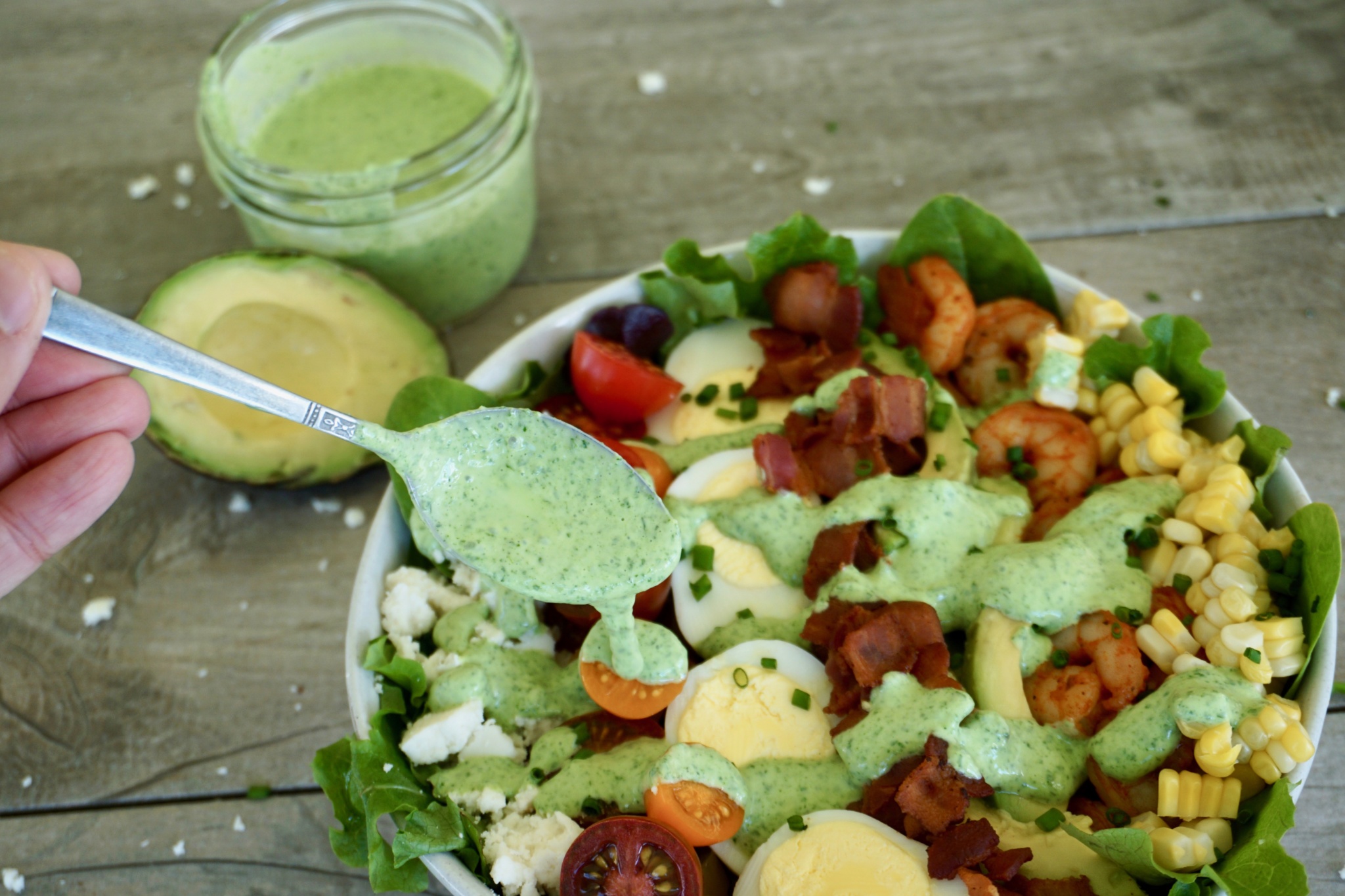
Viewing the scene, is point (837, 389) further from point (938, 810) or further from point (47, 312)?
point (47, 312)

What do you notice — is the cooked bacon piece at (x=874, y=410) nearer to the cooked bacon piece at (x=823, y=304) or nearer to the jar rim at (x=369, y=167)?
the cooked bacon piece at (x=823, y=304)

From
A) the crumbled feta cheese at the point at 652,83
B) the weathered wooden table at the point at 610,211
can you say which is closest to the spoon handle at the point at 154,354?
the weathered wooden table at the point at 610,211

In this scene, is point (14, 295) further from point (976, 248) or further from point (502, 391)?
point (976, 248)

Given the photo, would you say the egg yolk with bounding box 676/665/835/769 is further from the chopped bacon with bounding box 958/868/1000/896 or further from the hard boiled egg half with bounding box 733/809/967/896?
the chopped bacon with bounding box 958/868/1000/896

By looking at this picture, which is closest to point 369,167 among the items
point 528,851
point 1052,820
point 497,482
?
point 497,482

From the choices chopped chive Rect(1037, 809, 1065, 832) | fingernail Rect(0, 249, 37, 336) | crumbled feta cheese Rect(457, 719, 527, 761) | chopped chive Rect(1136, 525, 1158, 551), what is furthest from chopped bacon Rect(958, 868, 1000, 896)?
fingernail Rect(0, 249, 37, 336)

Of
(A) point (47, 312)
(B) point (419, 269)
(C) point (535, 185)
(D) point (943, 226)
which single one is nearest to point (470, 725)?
(A) point (47, 312)
